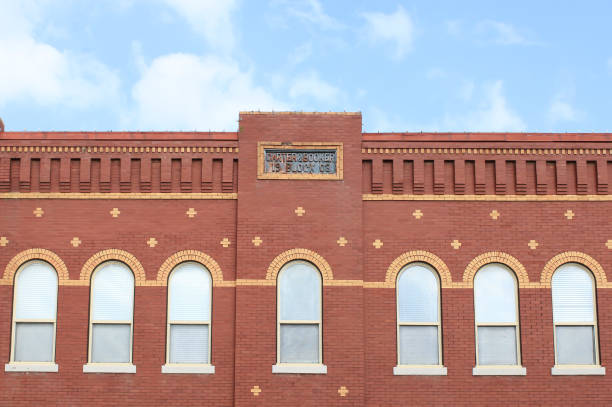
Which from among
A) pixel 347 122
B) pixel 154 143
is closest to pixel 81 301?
pixel 154 143

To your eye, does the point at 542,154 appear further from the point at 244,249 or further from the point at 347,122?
the point at 244,249

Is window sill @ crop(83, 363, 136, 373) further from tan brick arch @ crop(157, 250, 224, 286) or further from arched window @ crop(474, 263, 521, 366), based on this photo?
arched window @ crop(474, 263, 521, 366)

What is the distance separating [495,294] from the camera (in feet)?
60.1

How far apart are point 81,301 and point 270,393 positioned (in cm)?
440

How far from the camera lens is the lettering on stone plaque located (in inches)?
733

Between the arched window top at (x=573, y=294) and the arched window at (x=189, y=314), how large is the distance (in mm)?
7312

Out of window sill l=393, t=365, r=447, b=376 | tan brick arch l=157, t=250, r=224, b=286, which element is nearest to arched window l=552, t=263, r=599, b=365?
window sill l=393, t=365, r=447, b=376

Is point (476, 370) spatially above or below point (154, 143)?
below

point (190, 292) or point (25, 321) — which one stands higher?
point (190, 292)

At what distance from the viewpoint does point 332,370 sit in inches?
692

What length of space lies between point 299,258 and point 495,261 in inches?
163

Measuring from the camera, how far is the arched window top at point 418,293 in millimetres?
18156

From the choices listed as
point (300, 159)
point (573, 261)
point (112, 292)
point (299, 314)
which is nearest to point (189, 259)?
point (112, 292)

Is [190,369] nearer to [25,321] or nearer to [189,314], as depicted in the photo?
[189,314]
